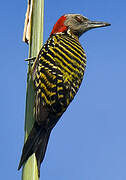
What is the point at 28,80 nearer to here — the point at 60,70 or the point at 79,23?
the point at 60,70

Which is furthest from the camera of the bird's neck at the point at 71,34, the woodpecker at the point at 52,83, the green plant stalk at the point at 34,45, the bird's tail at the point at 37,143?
the bird's neck at the point at 71,34

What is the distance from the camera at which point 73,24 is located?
4.13m

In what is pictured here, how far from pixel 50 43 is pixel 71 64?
1.18ft

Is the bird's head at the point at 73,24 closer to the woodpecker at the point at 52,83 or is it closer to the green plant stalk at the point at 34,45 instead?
the woodpecker at the point at 52,83

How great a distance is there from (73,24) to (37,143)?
206 centimetres

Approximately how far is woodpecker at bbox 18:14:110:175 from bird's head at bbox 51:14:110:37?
399 mm

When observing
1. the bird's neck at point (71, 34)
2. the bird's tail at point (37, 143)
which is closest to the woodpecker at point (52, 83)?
the bird's tail at point (37, 143)

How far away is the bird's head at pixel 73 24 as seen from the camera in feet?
13.3

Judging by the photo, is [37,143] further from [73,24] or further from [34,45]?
[73,24]

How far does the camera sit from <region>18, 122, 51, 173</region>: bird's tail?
89.0 inches

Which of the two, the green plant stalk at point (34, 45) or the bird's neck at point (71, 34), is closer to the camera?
the green plant stalk at point (34, 45)

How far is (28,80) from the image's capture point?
2.49 metres

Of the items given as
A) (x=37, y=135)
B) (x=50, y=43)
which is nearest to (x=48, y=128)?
(x=37, y=135)

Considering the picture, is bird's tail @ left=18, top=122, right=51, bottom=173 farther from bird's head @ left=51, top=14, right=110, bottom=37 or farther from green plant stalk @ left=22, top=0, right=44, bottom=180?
bird's head @ left=51, top=14, right=110, bottom=37
